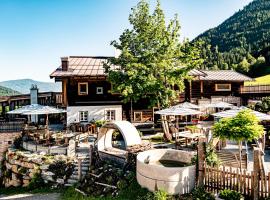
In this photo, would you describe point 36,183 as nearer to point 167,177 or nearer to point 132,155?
point 132,155

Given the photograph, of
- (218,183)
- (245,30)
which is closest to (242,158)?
(218,183)

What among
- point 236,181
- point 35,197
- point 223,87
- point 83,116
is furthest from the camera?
point 223,87

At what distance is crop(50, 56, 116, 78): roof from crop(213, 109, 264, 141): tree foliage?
14813 mm

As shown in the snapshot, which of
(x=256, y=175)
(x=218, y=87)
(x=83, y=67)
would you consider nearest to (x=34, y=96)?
(x=83, y=67)

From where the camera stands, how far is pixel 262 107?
24.2m

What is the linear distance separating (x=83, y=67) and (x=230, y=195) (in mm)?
20266

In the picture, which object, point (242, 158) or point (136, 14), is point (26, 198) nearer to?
point (242, 158)

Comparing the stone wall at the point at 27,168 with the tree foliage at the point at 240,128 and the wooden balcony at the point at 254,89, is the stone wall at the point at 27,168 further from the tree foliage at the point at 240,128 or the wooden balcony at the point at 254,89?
the wooden balcony at the point at 254,89

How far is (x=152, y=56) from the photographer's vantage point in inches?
861

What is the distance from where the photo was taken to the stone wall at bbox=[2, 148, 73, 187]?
18.2 m

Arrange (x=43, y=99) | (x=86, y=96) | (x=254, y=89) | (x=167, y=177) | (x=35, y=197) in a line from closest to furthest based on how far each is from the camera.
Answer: (x=167, y=177) → (x=35, y=197) → (x=86, y=96) → (x=43, y=99) → (x=254, y=89)

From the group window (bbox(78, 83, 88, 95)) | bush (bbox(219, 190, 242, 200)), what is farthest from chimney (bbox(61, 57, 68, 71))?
bush (bbox(219, 190, 242, 200))

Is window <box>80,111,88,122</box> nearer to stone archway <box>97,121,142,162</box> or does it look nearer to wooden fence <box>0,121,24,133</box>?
wooden fence <box>0,121,24,133</box>

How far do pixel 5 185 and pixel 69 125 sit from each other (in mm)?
7647
